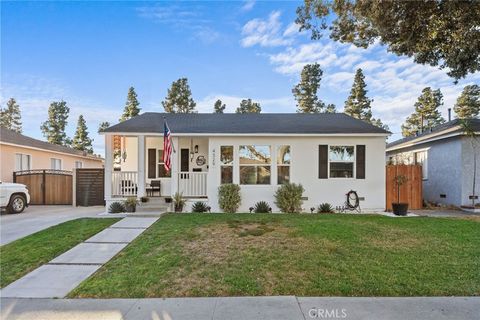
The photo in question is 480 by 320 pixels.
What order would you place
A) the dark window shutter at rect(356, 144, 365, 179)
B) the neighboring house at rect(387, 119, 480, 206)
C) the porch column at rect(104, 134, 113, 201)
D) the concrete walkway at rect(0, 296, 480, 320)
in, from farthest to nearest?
the neighboring house at rect(387, 119, 480, 206) → the dark window shutter at rect(356, 144, 365, 179) → the porch column at rect(104, 134, 113, 201) → the concrete walkway at rect(0, 296, 480, 320)

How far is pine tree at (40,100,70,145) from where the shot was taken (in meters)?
33.8

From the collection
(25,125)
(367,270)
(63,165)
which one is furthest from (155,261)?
(25,125)

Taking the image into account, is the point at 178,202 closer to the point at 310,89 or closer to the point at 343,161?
the point at 343,161

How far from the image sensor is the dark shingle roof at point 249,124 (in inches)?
438

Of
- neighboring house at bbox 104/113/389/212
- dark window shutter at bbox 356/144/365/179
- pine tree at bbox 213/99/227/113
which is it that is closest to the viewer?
neighboring house at bbox 104/113/389/212

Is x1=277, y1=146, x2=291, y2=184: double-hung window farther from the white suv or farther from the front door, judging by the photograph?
the white suv

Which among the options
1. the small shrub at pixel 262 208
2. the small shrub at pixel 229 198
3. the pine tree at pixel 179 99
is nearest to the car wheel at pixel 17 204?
the small shrub at pixel 229 198

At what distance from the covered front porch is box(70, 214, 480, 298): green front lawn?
3.62m

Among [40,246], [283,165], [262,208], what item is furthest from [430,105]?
[40,246]

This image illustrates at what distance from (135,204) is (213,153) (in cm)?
352

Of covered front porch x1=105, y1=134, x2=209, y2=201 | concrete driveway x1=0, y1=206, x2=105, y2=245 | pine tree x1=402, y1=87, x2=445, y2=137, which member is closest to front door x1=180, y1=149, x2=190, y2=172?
covered front porch x1=105, y1=134, x2=209, y2=201

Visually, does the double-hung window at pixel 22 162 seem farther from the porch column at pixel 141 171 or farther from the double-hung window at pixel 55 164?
the porch column at pixel 141 171

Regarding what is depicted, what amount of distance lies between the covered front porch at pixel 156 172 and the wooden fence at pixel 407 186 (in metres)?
7.70

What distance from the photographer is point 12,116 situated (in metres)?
37.6
